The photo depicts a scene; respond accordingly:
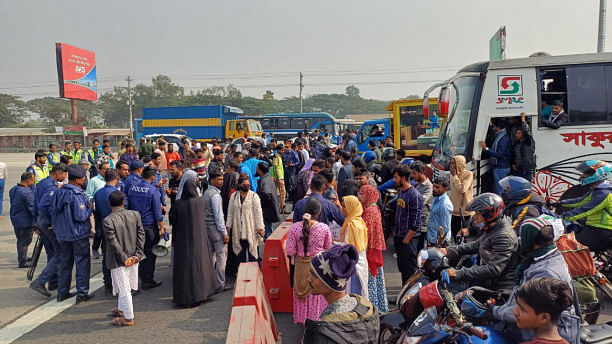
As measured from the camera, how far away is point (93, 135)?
59031mm

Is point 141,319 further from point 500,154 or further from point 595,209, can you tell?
point 500,154

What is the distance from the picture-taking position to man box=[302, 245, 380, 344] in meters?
2.33

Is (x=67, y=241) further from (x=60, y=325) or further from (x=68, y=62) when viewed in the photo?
(x=68, y=62)

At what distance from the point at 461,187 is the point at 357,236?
2.72 metres

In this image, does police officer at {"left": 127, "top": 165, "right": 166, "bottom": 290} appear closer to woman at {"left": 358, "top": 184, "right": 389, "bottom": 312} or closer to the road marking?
the road marking

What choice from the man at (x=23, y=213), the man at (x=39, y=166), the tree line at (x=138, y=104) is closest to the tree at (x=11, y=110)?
the tree line at (x=138, y=104)

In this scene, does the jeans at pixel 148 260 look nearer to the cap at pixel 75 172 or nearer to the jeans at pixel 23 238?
the cap at pixel 75 172

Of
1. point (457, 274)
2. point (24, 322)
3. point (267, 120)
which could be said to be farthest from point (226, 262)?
point (267, 120)

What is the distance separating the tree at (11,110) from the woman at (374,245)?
74893 mm

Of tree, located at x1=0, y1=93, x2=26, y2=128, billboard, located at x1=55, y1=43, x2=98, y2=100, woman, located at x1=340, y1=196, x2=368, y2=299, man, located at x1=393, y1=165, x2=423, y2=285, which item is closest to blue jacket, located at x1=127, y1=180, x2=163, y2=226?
woman, located at x1=340, y1=196, x2=368, y2=299

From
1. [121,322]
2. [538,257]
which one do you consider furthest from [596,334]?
[121,322]

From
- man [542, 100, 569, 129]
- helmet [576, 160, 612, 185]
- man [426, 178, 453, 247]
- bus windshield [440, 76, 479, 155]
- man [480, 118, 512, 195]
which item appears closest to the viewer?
helmet [576, 160, 612, 185]

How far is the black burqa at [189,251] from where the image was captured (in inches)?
221

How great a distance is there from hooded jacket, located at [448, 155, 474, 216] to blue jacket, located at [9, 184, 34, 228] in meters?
7.13
